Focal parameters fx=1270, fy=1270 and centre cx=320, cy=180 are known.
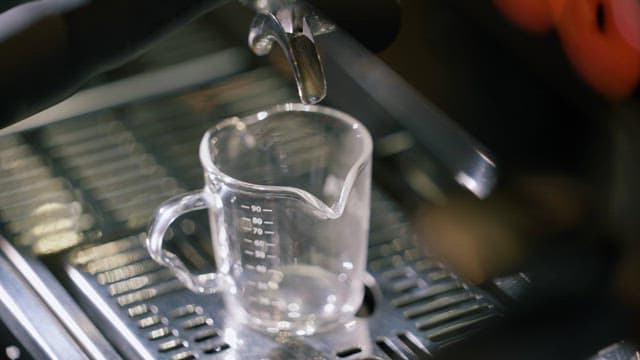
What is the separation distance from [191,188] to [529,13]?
35cm

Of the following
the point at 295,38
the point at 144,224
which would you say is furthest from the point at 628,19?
the point at 144,224

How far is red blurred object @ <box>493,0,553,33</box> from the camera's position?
65 cm

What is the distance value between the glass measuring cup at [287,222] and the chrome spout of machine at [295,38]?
0.28 ft

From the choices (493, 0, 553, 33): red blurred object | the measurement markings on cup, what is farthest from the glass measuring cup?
(493, 0, 553, 33): red blurred object

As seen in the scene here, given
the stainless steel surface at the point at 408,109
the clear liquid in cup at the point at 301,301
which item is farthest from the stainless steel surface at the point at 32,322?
the stainless steel surface at the point at 408,109

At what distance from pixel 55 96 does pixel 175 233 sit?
0.25m

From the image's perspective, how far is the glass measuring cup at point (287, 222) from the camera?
31.3 inches

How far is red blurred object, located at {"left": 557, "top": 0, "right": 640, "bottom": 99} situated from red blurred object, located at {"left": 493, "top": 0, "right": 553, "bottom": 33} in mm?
12

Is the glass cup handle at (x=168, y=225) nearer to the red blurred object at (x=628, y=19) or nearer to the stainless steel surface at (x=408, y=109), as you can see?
the stainless steel surface at (x=408, y=109)

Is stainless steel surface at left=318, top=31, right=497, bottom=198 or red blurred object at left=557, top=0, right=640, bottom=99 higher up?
red blurred object at left=557, top=0, right=640, bottom=99

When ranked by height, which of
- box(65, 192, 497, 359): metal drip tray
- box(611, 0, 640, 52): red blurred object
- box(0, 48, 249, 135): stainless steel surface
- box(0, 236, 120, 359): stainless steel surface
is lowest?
box(65, 192, 497, 359): metal drip tray

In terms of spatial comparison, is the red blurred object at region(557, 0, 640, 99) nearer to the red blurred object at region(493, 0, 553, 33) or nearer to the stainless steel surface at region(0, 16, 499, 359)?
the red blurred object at region(493, 0, 553, 33)

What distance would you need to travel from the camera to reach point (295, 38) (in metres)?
0.73

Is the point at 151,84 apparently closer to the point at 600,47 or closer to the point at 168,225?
the point at 168,225
